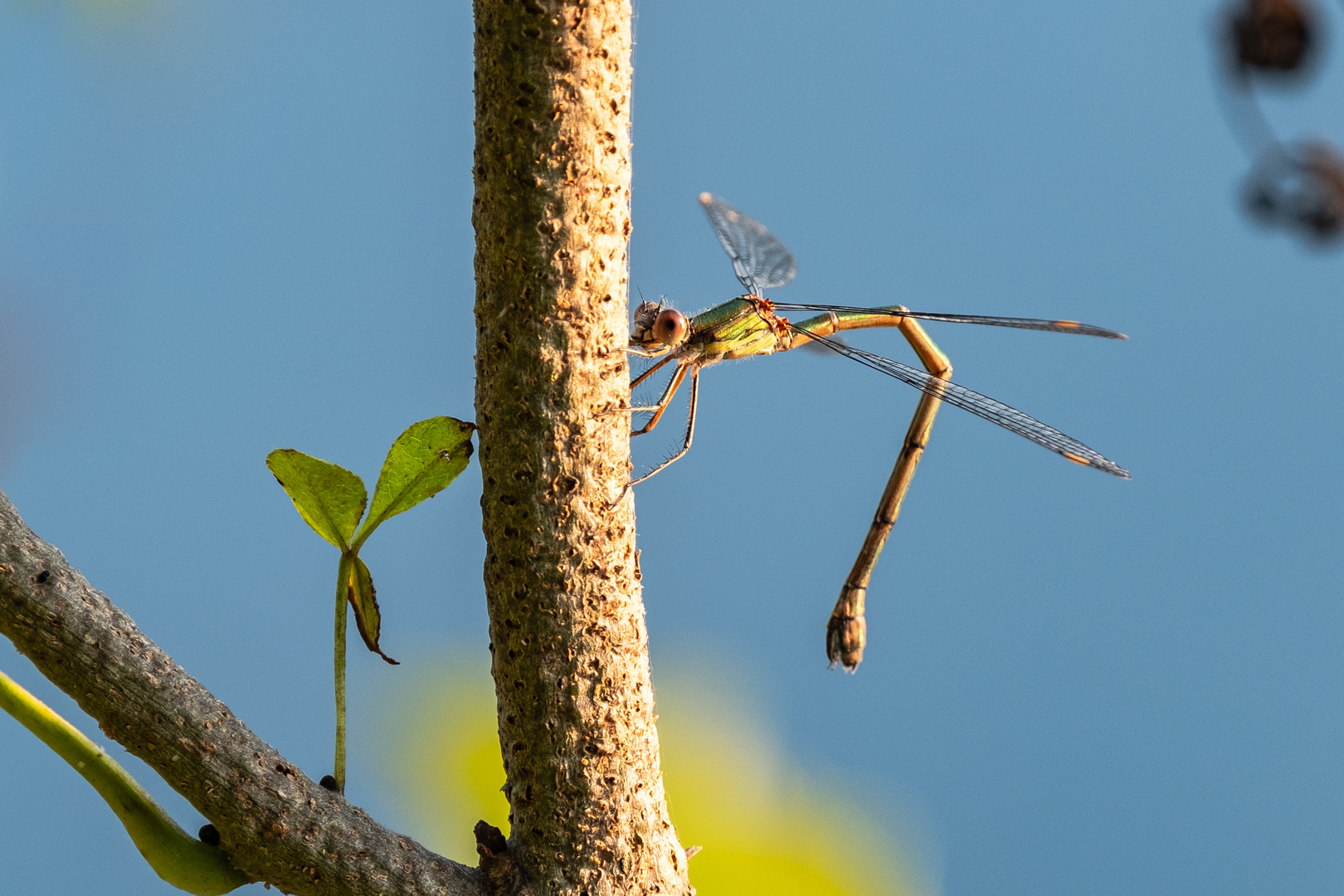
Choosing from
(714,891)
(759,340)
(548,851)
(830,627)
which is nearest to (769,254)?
(759,340)

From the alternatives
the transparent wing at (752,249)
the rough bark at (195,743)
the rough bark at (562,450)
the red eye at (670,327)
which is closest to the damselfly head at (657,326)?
the red eye at (670,327)

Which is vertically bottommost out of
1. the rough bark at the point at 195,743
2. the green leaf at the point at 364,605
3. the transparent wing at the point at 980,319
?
the rough bark at the point at 195,743

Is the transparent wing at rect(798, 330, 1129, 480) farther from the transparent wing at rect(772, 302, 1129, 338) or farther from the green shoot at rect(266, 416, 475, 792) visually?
the green shoot at rect(266, 416, 475, 792)

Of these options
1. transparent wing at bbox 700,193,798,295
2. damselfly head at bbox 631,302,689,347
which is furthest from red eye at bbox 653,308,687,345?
transparent wing at bbox 700,193,798,295

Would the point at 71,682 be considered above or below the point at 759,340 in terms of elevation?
below

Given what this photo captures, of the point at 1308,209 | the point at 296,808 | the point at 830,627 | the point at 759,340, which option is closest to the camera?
the point at 1308,209

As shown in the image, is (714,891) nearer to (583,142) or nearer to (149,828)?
(149,828)

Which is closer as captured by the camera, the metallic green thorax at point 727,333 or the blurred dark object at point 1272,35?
the blurred dark object at point 1272,35

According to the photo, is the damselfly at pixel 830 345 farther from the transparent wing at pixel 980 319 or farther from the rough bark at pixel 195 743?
the rough bark at pixel 195 743
